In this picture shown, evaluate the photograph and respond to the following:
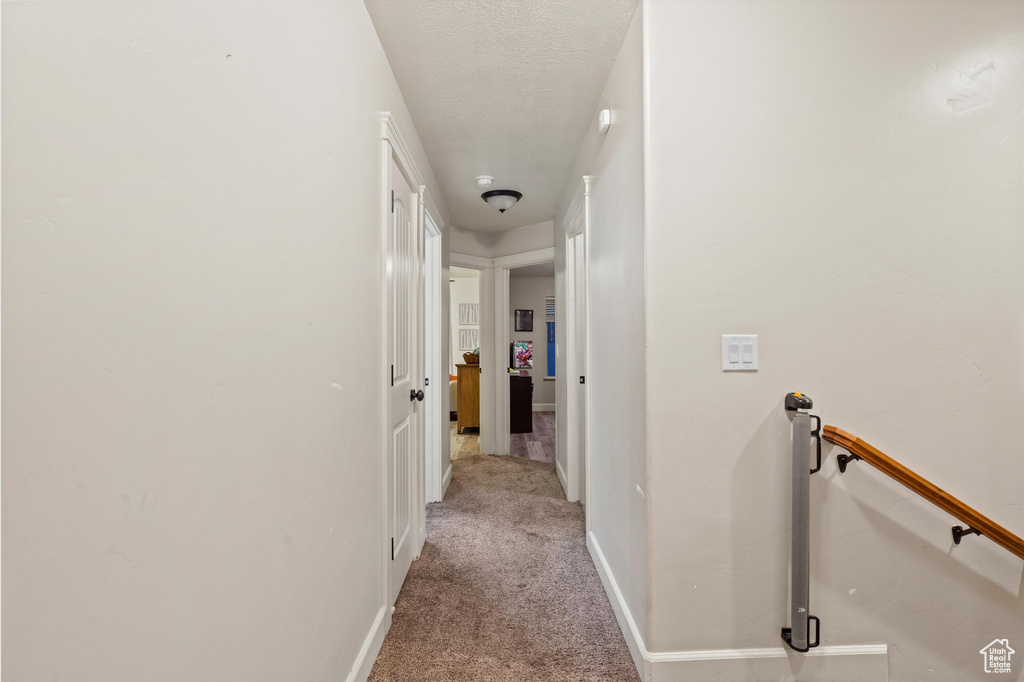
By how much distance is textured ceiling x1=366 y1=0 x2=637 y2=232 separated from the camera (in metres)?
1.74

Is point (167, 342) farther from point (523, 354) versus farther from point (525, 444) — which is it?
point (523, 354)

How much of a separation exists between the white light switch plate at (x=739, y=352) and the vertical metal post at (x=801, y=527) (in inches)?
6.8

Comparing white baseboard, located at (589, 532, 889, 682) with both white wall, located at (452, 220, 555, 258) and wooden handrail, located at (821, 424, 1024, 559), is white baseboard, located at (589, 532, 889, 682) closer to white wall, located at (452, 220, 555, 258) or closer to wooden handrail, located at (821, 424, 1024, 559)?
wooden handrail, located at (821, 424, 1024, 559)

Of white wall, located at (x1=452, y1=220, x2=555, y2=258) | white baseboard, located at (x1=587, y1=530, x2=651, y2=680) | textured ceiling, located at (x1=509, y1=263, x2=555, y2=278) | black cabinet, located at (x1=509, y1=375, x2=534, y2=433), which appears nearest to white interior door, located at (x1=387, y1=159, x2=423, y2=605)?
white baseboard, located at (x1=587, y1=530, x2=651, y2=680)

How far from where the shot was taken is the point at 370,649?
169 cm

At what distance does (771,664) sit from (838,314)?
1.19m

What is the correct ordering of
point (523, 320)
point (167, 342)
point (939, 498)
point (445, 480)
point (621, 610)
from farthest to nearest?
point (523, 320) → point (445, 480) → point (621, 610) → point (939, 498) → point (167, 342)

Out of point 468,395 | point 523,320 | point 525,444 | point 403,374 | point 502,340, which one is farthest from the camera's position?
point 523,320

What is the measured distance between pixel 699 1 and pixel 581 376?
7.59ft

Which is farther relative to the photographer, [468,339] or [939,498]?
[468,339]

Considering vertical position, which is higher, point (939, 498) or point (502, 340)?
point (502, 340)

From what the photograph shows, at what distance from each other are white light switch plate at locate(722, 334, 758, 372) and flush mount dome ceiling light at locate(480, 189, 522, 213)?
91.6 inches

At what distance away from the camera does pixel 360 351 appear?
5.46 feet

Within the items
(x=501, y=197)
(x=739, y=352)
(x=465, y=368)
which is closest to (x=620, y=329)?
(x=739, y=352)
